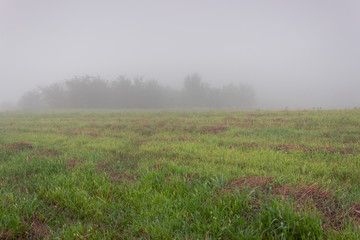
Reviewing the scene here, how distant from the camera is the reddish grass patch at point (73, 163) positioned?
510 cm

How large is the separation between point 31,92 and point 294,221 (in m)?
85.5

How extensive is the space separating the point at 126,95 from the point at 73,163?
59881 millimetres

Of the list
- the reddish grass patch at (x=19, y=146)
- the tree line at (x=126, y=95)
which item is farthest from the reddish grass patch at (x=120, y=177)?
the tree line at (x=126, y=95)

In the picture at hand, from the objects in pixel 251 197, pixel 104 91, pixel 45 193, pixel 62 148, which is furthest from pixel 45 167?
pixel 104 91

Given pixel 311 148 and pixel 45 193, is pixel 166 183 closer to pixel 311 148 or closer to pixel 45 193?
pixel 45 193

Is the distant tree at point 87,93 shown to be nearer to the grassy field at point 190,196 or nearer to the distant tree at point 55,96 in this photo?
the distant tree at point 55,96

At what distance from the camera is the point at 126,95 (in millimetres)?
62562

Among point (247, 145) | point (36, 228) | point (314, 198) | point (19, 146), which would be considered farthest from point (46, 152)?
point (314, 198)

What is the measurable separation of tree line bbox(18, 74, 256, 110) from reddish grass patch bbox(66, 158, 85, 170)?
57453 millimetres

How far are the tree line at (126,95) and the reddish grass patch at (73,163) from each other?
57.5 m

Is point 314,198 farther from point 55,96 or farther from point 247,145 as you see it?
point 55,96

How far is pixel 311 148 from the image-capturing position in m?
6.08

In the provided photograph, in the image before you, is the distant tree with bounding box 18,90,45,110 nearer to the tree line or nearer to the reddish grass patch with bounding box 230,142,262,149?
the tree line

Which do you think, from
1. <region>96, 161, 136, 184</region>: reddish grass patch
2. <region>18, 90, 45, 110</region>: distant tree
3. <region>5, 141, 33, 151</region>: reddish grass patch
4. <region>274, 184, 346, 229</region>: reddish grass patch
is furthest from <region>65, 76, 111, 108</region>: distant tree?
<region>274, 184, 346, 229</region>: reddish grass patch
